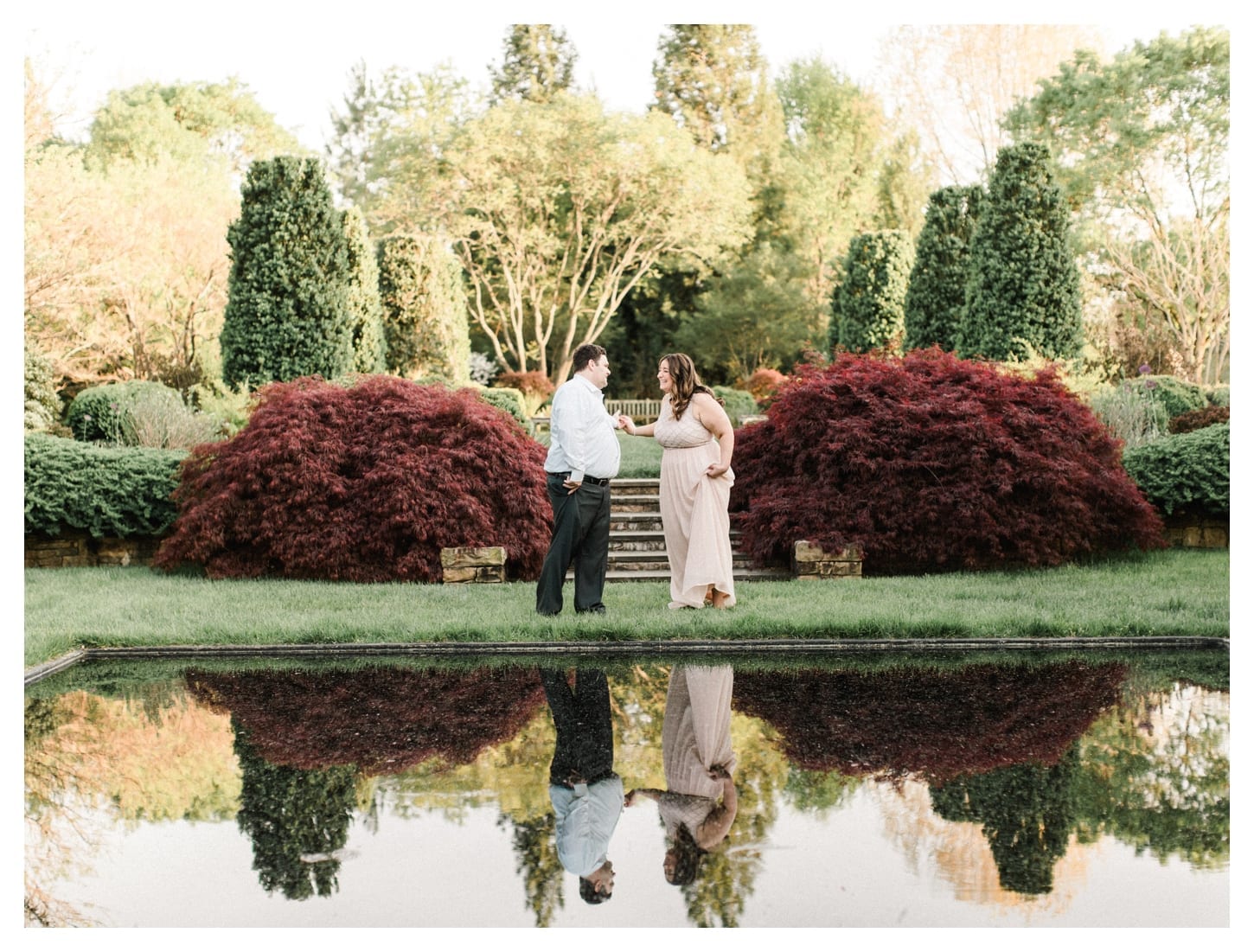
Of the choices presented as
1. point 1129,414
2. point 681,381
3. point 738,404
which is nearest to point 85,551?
point 681,381

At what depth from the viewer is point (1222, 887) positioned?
3.69m

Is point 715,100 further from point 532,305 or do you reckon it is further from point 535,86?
point 532,305

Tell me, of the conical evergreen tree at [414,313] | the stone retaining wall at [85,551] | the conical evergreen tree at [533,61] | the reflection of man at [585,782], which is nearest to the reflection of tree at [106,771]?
the reflection of man at [585,782]

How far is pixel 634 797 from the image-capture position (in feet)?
14.8

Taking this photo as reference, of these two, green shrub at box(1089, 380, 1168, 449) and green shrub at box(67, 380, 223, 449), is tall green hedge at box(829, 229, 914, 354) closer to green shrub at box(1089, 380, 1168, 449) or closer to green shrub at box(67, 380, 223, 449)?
green shrub at box(1089, 380, 1168, 449)

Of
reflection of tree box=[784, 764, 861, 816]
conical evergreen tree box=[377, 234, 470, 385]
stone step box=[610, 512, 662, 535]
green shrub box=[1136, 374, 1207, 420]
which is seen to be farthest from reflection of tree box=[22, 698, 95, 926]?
conical evergreen tree box=[377, 234, 470, 385]

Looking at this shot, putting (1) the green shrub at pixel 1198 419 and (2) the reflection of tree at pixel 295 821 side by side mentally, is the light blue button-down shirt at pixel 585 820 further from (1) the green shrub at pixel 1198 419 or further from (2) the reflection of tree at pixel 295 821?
(1) the green shrub at pixel 1198 419

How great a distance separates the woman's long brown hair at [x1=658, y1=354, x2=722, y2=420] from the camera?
27.5 ft

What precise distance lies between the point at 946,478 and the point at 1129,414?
4415 millimetres

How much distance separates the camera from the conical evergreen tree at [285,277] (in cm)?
1658

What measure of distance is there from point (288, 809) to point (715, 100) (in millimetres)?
37305

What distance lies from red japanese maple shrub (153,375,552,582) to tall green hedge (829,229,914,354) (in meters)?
14.6

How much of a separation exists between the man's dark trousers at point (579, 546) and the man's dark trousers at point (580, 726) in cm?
144

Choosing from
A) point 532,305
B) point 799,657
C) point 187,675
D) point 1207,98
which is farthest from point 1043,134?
point 187,675
